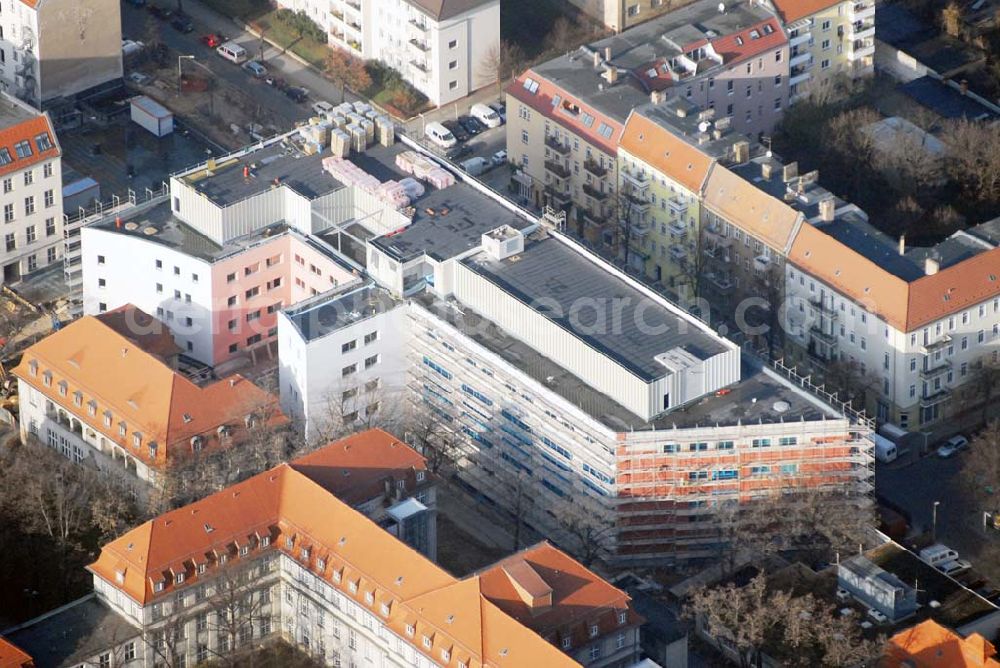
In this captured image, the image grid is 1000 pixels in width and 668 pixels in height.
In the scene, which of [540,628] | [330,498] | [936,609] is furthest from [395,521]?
[936,609]

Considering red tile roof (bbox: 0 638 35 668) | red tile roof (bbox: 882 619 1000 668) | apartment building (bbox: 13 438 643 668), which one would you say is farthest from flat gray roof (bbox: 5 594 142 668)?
red tile roof (bbox: 882 619 1000 668)

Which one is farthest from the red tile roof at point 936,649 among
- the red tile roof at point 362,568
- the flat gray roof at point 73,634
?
the flat gray roof at point 73,634

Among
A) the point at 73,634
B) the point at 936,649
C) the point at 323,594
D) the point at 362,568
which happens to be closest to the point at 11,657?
the point at 73,634

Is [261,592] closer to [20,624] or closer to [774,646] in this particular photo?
[20,624]

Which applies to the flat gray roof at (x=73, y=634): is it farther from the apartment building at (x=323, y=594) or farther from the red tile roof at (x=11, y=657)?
the red tile roof at (x=11, y=657)

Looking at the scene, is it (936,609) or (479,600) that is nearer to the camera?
(479,600)
